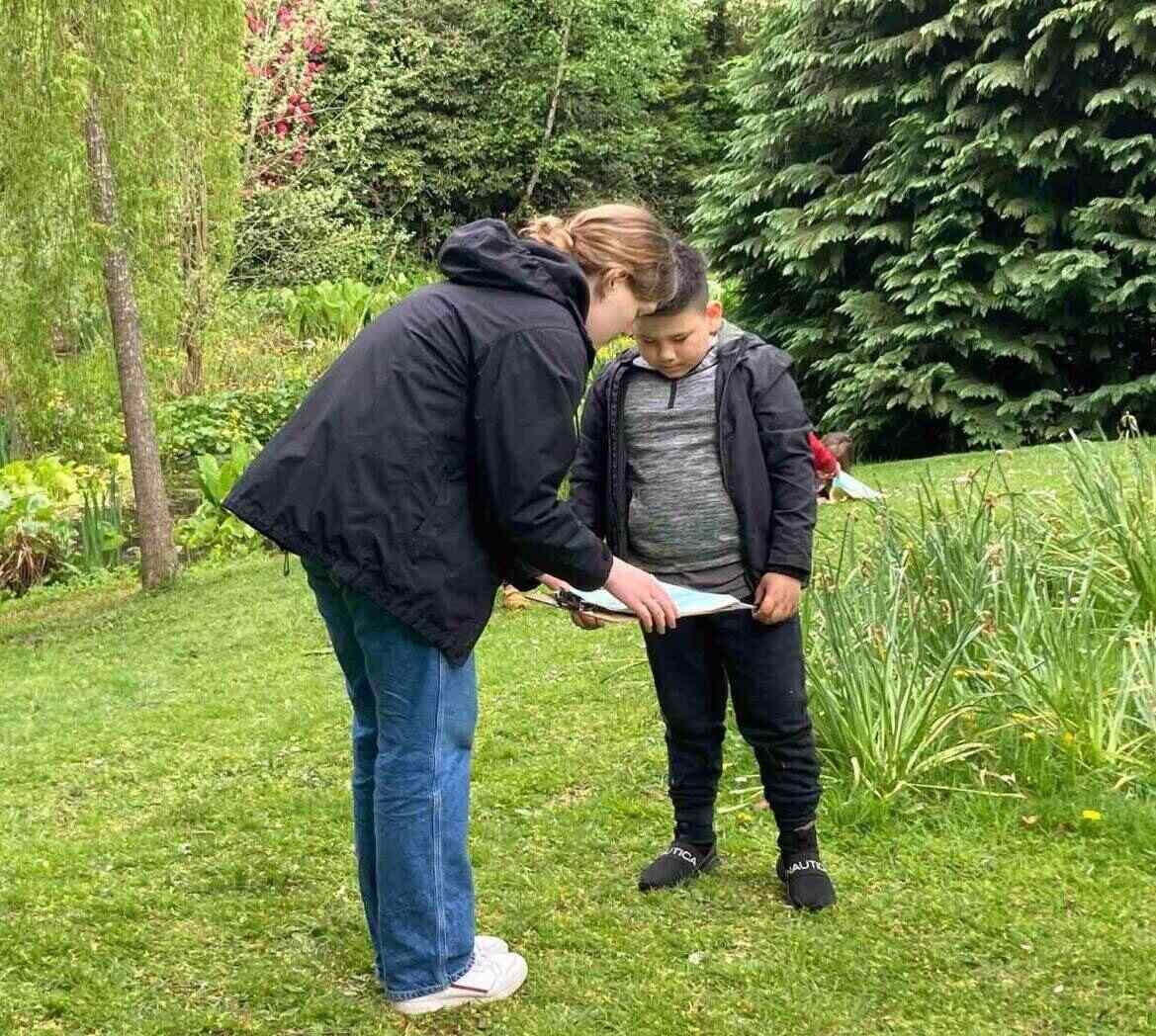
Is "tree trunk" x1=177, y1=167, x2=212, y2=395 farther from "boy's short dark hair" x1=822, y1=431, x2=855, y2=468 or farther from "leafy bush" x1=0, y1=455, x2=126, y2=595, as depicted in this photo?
"boy's short dark hair" x1=822, y1=431, x2=855, y2=468

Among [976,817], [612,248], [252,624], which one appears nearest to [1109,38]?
[252,624]

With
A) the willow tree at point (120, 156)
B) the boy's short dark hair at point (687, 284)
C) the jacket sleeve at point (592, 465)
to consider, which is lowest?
the jacket sleeve at point (592, 465)

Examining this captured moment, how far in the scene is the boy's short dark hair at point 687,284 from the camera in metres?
2.90

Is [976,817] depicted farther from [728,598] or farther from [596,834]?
[728,598]

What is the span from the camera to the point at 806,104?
1195 centimetres

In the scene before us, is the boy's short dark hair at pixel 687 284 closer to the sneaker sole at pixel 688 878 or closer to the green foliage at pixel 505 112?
the sneaker sole at pixel 688 878

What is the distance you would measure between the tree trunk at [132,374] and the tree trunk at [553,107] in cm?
1741

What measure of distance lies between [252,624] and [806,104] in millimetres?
7234

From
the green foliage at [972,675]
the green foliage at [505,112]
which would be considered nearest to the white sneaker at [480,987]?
the green foliage at [972,675]

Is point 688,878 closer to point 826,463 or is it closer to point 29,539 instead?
point 826,463

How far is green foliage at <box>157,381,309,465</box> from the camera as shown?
506 inches

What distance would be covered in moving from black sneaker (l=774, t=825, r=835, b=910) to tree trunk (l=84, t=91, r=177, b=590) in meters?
5.71

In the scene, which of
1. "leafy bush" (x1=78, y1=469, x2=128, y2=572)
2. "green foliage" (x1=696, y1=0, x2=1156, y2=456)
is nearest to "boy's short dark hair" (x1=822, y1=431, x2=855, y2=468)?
"green foliage" (x1=696, y1=0, x2=1156, y2=456)

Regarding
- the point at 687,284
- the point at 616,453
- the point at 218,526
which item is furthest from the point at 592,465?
the point at 218,526
